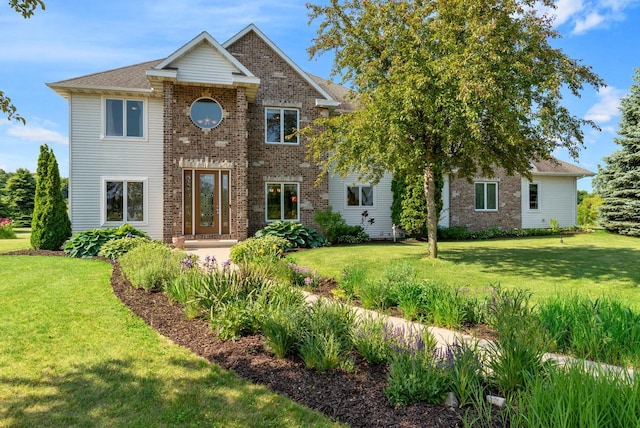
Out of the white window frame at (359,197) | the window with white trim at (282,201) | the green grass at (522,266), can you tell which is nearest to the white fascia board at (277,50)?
the white window frame at (359,197)

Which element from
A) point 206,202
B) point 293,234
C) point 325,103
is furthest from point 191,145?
point 325,103

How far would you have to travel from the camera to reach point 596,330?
3.86 meters

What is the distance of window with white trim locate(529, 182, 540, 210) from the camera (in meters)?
21.3

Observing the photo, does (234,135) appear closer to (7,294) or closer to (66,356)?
(7,294)

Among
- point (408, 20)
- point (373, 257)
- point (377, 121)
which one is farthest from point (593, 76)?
point (373, 257)

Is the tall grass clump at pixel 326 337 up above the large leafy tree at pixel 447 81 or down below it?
below

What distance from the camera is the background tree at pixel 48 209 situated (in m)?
12.4

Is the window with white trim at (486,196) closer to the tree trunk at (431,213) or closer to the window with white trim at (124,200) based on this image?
the tree trunk at (431,213)

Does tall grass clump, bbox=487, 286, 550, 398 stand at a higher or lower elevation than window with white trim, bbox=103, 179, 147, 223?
lower

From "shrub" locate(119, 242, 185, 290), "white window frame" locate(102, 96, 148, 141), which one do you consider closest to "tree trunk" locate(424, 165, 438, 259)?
"shrub" locate(119, 242, 185, 290)

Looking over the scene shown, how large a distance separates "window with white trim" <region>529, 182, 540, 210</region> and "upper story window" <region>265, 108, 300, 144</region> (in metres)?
14.0

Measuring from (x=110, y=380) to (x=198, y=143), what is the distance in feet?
38.6

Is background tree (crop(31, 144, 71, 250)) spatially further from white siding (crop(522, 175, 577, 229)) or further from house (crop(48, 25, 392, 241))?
white siding (crop(522, 175, 577, 229))

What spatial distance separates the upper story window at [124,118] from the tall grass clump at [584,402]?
51.2 ft
